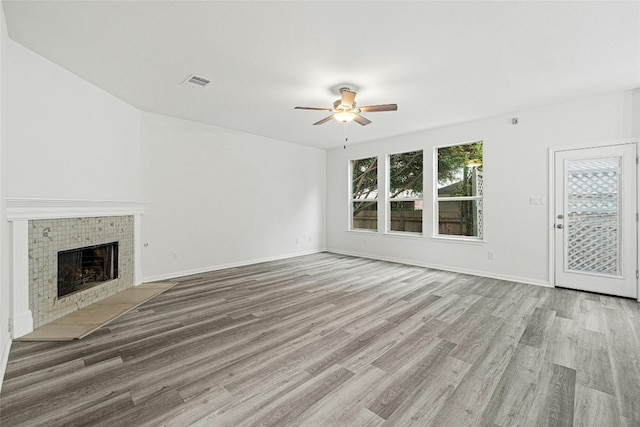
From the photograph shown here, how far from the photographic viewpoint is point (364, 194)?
6.82 metres

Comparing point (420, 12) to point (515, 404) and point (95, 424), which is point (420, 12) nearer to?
point (515, 404)

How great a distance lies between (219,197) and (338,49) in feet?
11.7

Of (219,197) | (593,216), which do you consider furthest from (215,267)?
(593,216)

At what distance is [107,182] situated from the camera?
3.73 m

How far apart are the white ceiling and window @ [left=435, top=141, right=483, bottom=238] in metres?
1.17

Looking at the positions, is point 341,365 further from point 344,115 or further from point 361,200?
point 361,200

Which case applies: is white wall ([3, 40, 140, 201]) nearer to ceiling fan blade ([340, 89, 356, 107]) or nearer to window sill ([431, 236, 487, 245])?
ceiling fan blade ([340, 89, 356, 107])

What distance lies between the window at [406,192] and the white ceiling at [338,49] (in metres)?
1.83

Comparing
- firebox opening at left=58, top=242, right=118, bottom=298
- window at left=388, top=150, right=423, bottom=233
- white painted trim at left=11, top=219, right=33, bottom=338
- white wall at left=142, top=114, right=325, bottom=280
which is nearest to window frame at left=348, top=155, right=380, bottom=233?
window at left=388, top=150, right=423, bottom=233

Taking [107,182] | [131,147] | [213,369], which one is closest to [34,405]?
[213,369]

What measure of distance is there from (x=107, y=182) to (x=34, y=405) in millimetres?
2810

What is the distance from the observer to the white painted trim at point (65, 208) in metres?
2.57

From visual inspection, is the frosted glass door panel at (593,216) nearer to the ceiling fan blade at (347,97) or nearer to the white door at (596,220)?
the white door at (596,220)

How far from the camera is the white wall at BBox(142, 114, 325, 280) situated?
4488 mm
